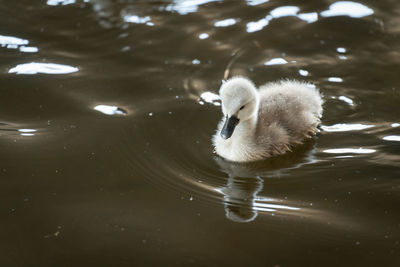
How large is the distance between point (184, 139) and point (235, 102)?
454mm

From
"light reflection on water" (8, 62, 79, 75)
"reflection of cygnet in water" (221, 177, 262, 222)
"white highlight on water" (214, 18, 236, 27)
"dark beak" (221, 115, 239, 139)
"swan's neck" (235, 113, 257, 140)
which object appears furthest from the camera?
"white highlight on water" (214, 18, 236, 27)

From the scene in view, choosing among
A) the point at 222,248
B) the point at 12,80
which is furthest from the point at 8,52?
the point at 222,248

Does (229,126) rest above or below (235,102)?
below

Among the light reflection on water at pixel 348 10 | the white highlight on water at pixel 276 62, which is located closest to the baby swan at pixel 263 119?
the white highlight on water at pixel 276 62

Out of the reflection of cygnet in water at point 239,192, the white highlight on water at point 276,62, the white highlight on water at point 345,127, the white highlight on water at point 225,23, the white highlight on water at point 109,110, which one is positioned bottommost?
the white highlight on water at point 345,127

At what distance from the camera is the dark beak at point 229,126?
9.93 ft

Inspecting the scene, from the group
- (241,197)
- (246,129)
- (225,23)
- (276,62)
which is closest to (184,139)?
(246,129)

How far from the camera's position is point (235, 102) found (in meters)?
3.04

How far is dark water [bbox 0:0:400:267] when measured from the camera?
2608 mm

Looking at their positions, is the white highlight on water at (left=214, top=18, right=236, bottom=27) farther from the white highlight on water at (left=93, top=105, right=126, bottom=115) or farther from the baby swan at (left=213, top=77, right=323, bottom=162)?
the white highlight on water at (left=93, top=105, right=126, bottom=115)

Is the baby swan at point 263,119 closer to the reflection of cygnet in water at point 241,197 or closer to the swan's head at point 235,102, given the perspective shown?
the swan's head at point 235,102

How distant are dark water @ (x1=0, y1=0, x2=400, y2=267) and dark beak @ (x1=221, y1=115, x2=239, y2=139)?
0.72ft

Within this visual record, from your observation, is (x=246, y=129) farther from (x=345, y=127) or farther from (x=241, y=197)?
(x=345, y=127)

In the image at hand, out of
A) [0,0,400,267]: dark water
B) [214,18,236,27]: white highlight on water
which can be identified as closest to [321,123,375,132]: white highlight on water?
[0,0,400,267]: dark water
